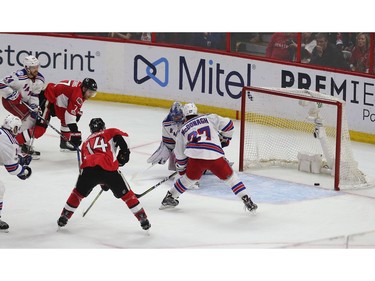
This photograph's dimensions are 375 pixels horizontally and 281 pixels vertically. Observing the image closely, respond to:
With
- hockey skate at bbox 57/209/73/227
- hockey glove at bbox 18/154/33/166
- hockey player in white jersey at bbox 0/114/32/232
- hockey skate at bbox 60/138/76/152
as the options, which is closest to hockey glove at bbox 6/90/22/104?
hockey skate at bbox 60/138/76/152

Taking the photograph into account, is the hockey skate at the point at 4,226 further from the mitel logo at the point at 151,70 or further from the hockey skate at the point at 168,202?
the mitel logo at the point at 151,70

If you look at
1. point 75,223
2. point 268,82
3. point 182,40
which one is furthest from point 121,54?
point 75,223

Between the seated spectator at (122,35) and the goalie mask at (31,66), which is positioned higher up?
the seated spectator at (122,35)

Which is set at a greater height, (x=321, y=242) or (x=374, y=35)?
(x=374, y=35)

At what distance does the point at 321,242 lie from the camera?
8625 millimetres

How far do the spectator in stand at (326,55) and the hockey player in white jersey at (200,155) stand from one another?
279 centimetres

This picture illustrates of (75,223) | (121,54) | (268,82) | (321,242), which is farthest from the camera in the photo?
(121,54)

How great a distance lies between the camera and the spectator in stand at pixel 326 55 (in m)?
12.0

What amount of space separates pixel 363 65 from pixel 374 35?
0.31m

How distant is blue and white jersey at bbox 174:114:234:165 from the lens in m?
9.22

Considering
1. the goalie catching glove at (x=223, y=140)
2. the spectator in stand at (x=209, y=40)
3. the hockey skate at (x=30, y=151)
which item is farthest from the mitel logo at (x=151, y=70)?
the goalie catching glove at (x=223, y=140)

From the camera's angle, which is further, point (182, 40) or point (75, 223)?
point (182, 40)

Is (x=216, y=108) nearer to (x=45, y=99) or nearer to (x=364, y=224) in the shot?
(x=45, y=99)

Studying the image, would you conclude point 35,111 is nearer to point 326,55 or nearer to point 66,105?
point 66,105
